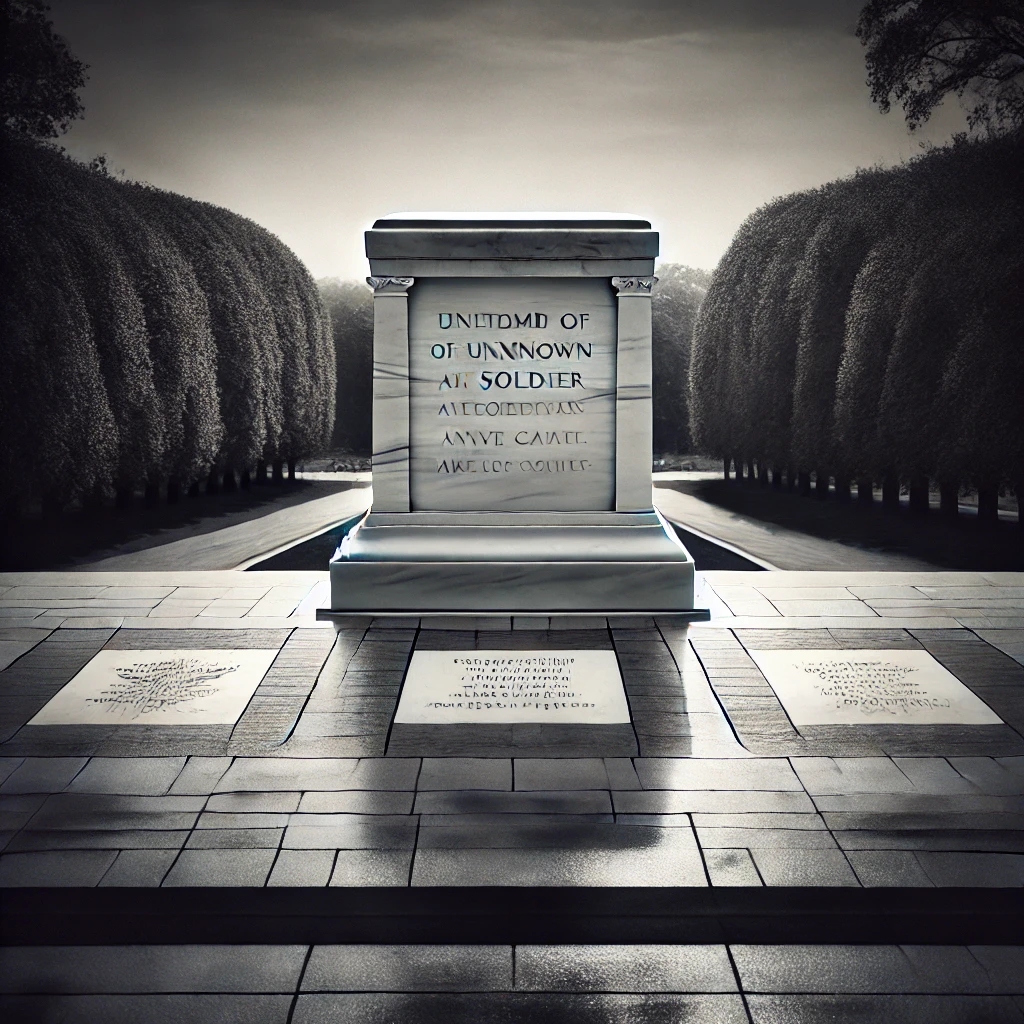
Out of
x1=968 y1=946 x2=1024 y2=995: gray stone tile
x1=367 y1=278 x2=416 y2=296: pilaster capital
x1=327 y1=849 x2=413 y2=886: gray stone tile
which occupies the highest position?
x1=367 y1=278 x2=416 y2=296: pilaster capital

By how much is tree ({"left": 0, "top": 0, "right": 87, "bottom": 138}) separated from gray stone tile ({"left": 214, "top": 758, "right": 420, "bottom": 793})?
10255 millimetres

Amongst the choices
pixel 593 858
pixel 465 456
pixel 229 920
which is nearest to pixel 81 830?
pixel 229 920

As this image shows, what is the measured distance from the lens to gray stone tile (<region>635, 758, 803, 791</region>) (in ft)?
11.1

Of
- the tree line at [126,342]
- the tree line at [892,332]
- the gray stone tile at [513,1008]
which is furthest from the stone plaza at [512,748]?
the tree line at [892,332]

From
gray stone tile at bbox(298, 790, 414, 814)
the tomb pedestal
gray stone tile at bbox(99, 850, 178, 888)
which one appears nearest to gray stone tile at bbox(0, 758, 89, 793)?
gray stone tile at bbox(99, 850, 178, 888)

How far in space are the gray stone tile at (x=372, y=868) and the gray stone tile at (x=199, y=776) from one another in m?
0.61

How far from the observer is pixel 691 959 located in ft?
7.94

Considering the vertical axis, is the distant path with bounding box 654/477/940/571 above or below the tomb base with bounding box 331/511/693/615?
below

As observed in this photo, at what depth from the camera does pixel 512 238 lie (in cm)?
577

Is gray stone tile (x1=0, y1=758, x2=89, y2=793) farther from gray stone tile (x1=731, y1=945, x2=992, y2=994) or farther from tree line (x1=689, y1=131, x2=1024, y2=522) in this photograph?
tree line (x1=689, y1=131, x2=1024, y2=522)

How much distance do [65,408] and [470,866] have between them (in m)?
9.07

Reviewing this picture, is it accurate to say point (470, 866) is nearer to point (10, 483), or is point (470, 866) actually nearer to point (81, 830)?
point (81, 830)

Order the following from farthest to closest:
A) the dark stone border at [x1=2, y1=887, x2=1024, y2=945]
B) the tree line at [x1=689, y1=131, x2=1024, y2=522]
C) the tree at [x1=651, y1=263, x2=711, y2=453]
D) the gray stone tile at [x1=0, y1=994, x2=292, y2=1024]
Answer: the tree at [x1=651, y1=263, x2=711, y2=453]
the tree line at [x1=689, y1=131, x2=1024, y2=522]
the dark stone border at [x1=2, y1=887, x2=1024, y2=945]
the gray stone tile at [x1=0, y1=994, x2=292, y2=1024]

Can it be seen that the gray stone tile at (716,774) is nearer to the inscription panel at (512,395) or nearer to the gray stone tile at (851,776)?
the gray stone tile at (851,776)
